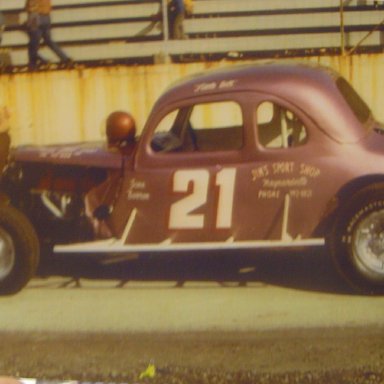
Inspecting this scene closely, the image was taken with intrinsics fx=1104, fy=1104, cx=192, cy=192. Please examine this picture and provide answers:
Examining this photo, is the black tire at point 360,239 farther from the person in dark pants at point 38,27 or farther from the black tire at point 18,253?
the person in dark pants at point 38,27

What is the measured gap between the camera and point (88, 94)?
18.1 ft

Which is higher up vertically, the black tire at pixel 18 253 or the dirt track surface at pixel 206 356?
the black tire at pixel 18 253

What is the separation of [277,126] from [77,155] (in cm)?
93

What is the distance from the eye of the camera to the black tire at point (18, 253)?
16.4 ft

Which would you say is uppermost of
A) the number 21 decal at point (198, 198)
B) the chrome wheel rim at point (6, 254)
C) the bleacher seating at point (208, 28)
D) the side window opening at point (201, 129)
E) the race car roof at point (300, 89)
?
the bleacher seating at point (208, 28)

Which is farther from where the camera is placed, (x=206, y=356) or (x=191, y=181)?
(x=191, y=181)

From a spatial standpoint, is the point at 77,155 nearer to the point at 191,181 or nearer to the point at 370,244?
the point at 191,181

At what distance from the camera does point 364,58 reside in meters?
5.07

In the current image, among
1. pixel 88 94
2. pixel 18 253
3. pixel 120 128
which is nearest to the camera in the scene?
pixel 18 253

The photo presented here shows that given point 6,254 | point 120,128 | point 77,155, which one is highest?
point 120,128

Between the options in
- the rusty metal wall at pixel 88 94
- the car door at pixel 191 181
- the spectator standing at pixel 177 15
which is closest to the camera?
the car door at pixel 191 181

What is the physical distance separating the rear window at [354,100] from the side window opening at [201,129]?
19.1 inches

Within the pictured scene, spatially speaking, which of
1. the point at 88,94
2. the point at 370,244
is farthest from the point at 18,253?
the point at 370,244

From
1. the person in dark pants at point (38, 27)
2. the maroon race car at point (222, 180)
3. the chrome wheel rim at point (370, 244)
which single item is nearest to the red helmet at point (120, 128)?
the maroon race car at point (222, 180)
